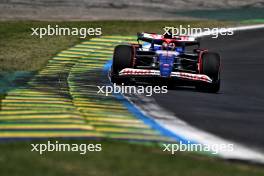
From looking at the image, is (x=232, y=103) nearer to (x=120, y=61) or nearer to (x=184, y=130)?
(x=120, y=61)

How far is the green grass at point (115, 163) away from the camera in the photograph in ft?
25.8

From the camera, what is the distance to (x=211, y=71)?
604 inches

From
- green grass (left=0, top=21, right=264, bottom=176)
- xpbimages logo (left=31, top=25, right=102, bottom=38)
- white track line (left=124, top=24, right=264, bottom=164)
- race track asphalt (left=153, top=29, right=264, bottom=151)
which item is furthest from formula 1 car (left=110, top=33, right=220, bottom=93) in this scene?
xpbimages logo (left=31, top=25, right=102, bottom=38)

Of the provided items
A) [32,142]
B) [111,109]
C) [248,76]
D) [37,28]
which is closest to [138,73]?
[111,109]

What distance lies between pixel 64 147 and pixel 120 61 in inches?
260

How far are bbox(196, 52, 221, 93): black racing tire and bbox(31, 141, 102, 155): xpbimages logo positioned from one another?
6.52m

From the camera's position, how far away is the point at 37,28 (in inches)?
998

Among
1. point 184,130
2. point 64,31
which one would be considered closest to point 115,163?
point 184,130

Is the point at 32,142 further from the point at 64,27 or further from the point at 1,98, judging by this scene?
the point at 64,27

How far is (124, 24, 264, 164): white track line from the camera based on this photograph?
Result: 8844 millimetres

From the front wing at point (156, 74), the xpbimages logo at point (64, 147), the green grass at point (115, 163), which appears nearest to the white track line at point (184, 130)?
the green grass at point (115, 163)

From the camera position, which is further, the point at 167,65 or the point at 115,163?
the point at 167,65

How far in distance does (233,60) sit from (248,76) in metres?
A: 3.38

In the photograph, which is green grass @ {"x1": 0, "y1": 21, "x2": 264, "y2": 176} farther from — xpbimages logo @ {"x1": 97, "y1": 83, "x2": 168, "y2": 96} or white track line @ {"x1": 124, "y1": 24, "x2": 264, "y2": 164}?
xpbimages logo @ {"x1": 97, "y1": 83, "x2": 168, "y2": 96}
